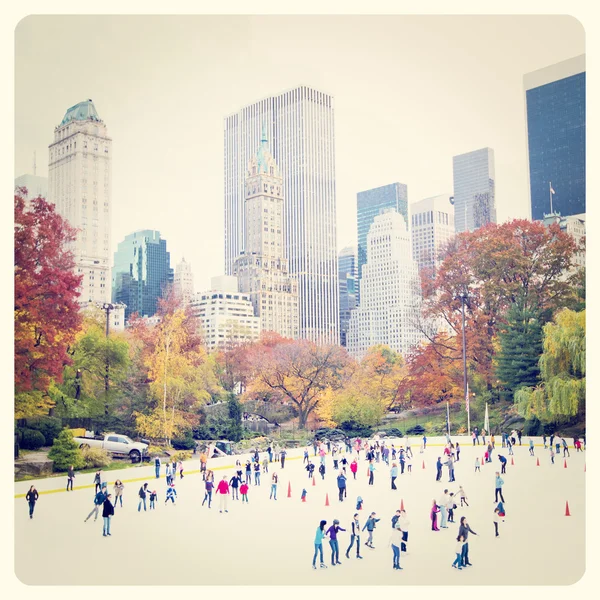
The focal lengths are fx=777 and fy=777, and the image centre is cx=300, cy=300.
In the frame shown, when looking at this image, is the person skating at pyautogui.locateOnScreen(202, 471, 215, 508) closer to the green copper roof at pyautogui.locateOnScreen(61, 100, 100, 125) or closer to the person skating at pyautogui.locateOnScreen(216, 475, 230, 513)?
the person skating at pyautogui.locateOnScreen(216, 475, 230, 513)

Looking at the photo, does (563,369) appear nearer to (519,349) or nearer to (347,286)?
(519,349)

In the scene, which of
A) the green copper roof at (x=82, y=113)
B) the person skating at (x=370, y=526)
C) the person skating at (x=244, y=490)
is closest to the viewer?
the person skating at (x=370, y=526)

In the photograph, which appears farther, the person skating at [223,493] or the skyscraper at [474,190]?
the skyscraper at [474,190]

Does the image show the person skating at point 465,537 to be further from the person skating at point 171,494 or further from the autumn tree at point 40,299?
the autumn tree at point 40,299

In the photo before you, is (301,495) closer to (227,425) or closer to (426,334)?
(227,425)

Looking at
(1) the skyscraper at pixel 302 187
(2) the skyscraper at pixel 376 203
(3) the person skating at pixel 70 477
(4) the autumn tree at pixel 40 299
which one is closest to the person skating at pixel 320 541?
(3) the person skating at pixel 70 477

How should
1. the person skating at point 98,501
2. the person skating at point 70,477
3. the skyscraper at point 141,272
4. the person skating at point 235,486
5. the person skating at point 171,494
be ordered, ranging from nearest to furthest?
the person skating at point 98,501 → the person skating at point 171,494 → the person skating at point 70,477 → the person skating at point 235,486 → the skyscraper at point 141,272

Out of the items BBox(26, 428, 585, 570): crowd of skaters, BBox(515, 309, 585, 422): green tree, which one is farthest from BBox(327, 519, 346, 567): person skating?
BBox(515, 309, 585, 422): green tree
